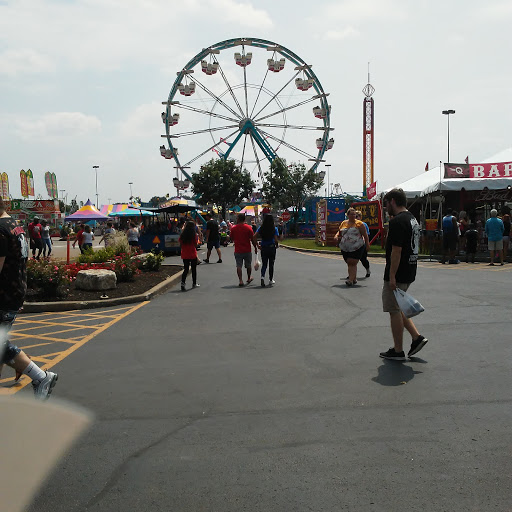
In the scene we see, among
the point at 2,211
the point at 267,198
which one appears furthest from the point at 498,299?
the point at 267,198

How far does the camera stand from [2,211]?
4.78m

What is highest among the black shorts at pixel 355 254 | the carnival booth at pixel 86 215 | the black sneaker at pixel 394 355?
the carnival booth at pixel 86 215

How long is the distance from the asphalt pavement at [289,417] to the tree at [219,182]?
4919 cm

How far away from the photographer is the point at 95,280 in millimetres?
11750

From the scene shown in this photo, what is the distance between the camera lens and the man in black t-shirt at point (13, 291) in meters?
4.70

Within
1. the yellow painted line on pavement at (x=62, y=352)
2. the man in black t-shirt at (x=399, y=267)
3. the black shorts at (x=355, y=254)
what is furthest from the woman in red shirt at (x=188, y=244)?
the man in black t-shirt at (x=399, y=267)

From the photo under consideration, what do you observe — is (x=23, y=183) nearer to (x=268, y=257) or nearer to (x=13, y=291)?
(x=268, y=257)

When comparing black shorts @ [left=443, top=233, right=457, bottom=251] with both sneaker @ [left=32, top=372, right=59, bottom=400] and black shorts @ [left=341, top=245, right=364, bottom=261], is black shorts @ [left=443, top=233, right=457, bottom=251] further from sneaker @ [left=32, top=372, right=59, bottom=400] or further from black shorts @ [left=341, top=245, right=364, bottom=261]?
sneaker @ [left=32, top=372, right=59, bottom=400]

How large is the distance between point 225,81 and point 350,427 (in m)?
41.0

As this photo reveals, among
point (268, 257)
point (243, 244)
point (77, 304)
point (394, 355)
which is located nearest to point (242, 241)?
point (243, 244)

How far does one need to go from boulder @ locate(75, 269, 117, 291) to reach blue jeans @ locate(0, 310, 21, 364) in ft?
22.7

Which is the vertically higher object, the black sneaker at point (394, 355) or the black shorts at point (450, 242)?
the black shorts at point (450, 242)

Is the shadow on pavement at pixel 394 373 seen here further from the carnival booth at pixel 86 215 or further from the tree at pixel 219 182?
the tree at pixel 219 182

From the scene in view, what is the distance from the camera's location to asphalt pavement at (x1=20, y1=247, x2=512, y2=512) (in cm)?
313
